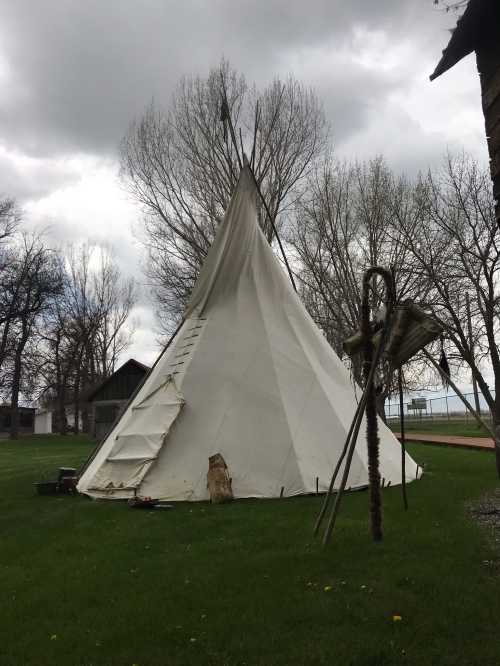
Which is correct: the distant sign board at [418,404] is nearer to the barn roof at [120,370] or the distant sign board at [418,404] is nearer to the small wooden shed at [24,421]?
the barn roof at [120,370]

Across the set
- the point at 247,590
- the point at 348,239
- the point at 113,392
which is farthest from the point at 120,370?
the point at 247,590

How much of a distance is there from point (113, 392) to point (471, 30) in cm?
2886

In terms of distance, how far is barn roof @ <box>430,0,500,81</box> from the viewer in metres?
4.82

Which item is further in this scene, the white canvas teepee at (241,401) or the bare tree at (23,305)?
the bare tree at (23,305)

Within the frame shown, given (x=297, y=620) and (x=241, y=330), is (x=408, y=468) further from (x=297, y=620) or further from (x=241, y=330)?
(x=297, y=620)

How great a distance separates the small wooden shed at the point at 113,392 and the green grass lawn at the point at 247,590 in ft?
79.7

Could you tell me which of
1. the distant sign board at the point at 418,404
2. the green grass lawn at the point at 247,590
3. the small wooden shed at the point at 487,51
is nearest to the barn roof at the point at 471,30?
the small wooden shed at the point at 487,51

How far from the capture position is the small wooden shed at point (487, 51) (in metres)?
4.72

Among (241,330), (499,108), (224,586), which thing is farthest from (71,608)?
(241,330)

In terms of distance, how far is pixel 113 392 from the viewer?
31672mm

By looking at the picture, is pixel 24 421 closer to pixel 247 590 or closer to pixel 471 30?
pixel 247 590

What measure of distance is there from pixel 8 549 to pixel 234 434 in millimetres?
3562

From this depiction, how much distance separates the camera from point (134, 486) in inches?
325

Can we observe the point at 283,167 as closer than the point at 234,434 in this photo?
No
